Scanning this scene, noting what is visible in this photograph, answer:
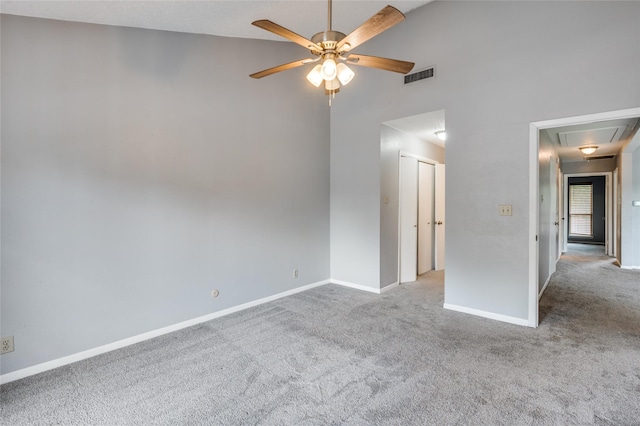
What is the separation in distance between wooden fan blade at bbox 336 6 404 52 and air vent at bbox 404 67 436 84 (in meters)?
1.95

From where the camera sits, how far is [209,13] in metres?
2.80

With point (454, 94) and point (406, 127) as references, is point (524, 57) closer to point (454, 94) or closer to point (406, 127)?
point (454, 94)

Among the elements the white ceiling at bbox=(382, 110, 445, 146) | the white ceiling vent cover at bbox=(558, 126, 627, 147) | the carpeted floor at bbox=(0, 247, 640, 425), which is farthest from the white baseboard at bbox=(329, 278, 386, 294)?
the white ceiling vent cover at bbox=(558, 126, 627, 147)

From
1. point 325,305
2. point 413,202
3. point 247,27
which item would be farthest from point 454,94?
point 325,305

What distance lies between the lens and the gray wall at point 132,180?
7.46 feet

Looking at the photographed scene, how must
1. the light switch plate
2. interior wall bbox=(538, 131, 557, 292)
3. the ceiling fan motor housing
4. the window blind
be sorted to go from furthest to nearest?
the window blind, interior wall bbox=(538, 131, 557, 292), the light switch plate, the ceiling fan motor housing

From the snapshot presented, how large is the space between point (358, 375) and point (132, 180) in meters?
2.53

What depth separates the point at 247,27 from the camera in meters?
3.24

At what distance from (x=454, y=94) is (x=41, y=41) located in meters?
3.85

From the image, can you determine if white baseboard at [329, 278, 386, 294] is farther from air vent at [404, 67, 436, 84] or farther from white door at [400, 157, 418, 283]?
air vent at [404, 67, 436, 84]

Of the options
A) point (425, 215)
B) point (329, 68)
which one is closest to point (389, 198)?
point (425, 215)

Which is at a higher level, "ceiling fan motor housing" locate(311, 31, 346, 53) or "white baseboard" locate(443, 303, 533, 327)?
"ceiling fan motor housing" locate(311, 31, 346, 53)

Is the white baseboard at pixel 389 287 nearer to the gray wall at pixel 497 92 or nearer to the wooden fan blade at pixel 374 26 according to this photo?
the gray wall at pixel 497 92

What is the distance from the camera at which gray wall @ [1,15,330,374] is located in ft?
7.46
